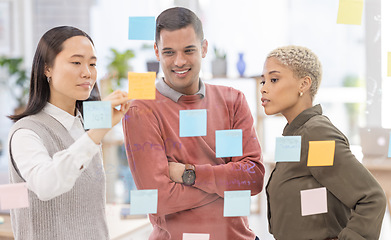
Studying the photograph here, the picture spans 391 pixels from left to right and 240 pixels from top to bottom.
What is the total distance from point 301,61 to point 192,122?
38 cm

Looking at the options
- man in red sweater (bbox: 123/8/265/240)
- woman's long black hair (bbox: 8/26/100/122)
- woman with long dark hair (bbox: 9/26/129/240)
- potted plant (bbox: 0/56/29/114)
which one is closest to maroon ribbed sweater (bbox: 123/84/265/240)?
man in red sweater (bbox: 123/8/265/240)

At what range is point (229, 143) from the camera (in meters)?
1.25

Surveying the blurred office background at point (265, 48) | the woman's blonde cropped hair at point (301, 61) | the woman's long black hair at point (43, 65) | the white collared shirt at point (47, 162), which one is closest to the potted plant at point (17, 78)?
the blurred office background at point (265, 48)

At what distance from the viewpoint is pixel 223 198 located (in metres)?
1.27

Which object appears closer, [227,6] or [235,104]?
[235,104]

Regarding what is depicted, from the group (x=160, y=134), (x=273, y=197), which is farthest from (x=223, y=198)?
(x=160, y=134)

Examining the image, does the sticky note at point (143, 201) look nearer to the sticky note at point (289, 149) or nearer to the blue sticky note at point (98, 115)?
the blue sticky note at point (98, 115)

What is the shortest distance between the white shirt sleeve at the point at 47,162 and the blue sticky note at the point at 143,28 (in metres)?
0.38

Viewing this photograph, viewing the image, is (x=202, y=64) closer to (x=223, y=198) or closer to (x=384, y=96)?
(x=223, y=198)

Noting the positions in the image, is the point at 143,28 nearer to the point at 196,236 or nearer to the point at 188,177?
the point at 188,177

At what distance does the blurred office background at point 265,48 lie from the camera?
52.1 inches

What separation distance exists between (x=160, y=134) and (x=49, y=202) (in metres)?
0.37

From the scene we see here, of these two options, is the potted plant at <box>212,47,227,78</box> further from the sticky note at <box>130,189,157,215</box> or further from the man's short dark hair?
the sticky note at <box>130,189,157,215</box>

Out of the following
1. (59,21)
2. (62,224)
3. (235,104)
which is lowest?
(62,224)
